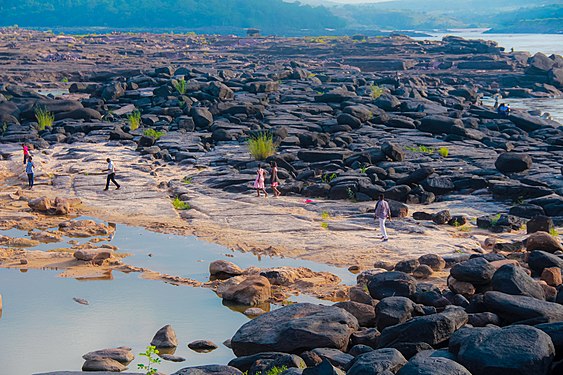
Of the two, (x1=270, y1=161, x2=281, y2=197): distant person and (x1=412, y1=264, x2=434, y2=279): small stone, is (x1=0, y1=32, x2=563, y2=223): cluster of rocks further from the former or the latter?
(x1=412, y1=264, x2=434, y2=279): small stone

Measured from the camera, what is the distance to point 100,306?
15.8 metres

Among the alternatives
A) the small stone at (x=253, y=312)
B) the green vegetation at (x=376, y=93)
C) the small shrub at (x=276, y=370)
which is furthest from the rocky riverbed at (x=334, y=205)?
the small stone at (x=253, y=312)

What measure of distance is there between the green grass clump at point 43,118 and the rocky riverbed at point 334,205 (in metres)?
0.41

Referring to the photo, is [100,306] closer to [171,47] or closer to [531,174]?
[531,174]

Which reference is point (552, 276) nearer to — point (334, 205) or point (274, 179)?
point (334, 205)

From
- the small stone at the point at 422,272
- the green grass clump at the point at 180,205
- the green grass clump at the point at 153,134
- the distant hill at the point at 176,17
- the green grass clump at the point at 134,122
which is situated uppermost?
the distant hill at the point at 176,17

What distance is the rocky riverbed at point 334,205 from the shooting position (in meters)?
12.1

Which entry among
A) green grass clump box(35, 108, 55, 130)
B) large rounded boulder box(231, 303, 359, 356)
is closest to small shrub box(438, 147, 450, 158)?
green grass clump box(35, 108, 55, 130)

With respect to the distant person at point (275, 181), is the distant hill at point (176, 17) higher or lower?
higher

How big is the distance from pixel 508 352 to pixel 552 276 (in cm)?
599

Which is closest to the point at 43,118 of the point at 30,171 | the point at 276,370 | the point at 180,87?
the point at 180,87

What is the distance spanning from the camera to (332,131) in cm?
3750

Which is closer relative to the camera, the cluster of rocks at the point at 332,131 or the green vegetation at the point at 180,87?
the cluster of rocks at the point at 332,131

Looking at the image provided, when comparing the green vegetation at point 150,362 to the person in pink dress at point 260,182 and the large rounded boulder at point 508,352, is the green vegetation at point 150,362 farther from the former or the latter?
the person in pink dress at point 260,182
